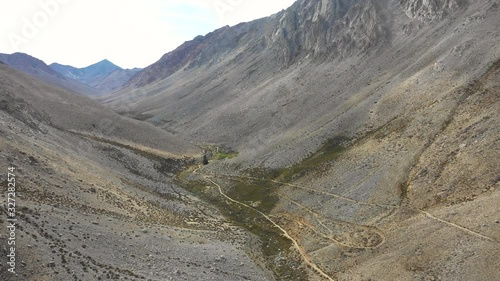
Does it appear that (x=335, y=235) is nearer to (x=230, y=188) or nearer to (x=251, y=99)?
(x=230, y=188)

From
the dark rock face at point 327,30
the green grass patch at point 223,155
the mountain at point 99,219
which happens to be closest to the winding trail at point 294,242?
the mountain at point 99,219

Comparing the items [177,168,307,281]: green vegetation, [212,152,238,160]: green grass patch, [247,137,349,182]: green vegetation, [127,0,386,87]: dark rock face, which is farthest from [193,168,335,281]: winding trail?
[127,0,386,87]: dark rock face

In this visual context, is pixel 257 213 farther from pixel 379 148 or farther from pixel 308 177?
pixel 379 148

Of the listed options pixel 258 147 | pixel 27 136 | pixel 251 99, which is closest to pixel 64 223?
pixel 27 136

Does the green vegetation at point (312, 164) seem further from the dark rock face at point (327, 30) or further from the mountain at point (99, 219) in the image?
the dark rock face at point (327, 30)

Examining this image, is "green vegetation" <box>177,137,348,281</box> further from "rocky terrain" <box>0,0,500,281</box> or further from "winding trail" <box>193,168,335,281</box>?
"winding trail" <box>193,168,335,281</box>
